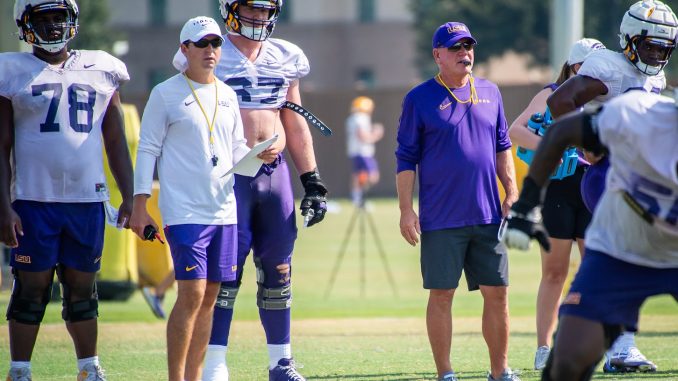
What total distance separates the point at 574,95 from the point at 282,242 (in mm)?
1919

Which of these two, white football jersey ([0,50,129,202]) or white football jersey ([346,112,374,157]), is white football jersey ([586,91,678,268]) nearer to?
white football jersey ([0,50,129,202])

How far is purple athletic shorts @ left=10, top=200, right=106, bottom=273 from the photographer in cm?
691

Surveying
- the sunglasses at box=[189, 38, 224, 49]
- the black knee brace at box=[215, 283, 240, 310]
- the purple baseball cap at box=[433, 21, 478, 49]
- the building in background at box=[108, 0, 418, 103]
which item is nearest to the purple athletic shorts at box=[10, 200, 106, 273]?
the black knee brace at box=[215, 283, 240, 310]

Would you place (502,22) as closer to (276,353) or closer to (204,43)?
(276,353)

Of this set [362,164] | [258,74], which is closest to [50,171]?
[258,74]

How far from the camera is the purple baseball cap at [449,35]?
24.4 ft

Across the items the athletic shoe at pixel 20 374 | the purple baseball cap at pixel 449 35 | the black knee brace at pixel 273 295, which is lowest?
the athletic shoe at pixel 20 374

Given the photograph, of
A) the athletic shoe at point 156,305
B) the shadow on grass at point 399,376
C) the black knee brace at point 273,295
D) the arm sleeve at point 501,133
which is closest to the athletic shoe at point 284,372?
the black knee brace at point 273,295

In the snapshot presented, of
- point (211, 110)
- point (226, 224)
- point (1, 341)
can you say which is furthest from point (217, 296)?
point (1, 341)

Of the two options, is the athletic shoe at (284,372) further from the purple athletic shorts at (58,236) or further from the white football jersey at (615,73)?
the white football jersey at (615,73)

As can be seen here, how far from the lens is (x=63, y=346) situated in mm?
9461

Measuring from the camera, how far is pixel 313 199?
7578mm

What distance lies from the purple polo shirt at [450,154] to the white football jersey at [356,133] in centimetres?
2221

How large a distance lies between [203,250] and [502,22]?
39.4m
